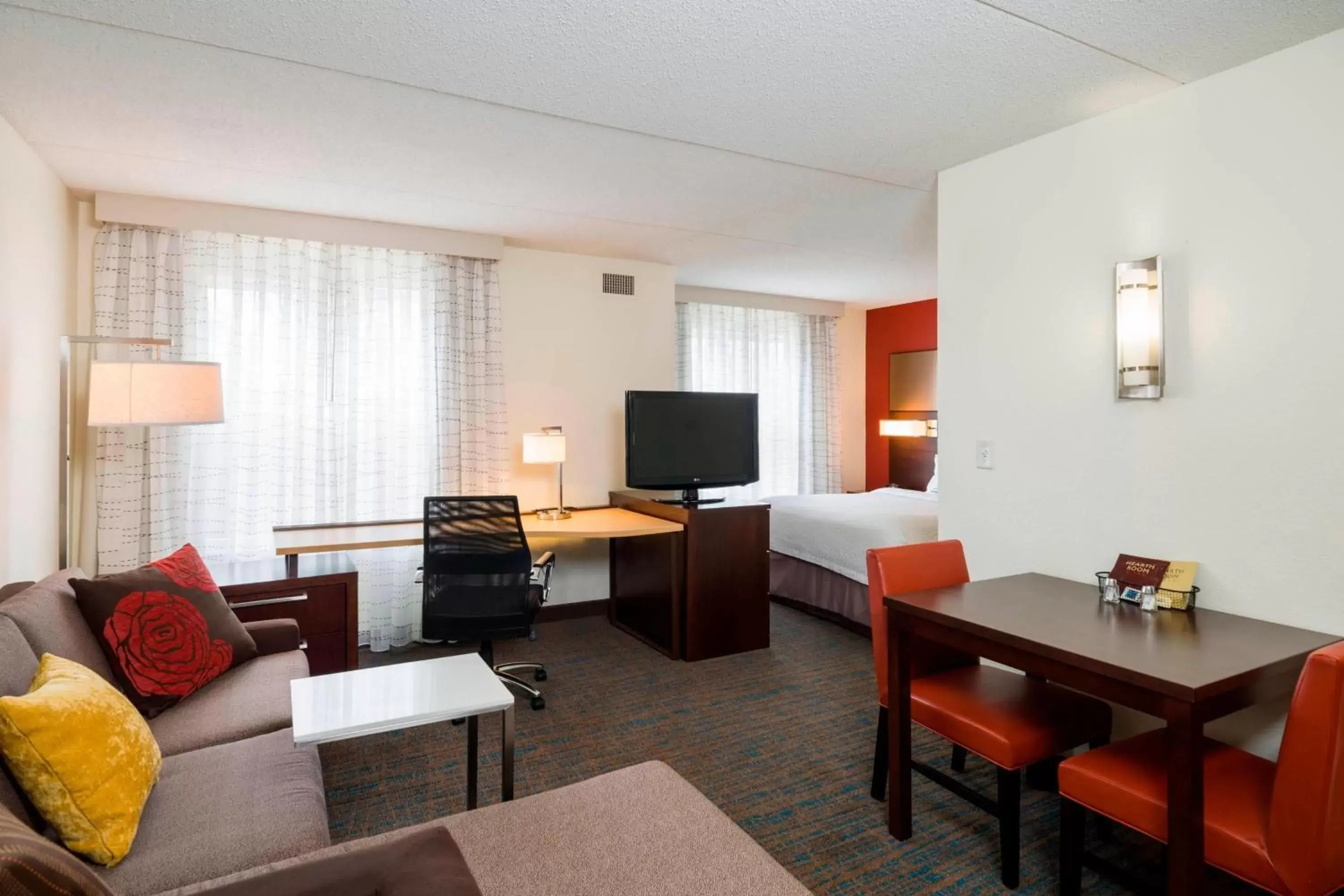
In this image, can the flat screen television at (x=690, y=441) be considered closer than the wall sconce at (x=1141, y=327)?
No

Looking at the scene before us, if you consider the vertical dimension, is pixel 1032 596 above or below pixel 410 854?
above

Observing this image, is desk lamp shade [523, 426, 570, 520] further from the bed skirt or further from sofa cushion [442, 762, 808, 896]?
sofa cushion [442, 762, 808, 896]

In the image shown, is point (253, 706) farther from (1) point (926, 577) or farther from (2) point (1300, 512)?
(2) point (1300, 512)

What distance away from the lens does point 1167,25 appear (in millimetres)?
2043

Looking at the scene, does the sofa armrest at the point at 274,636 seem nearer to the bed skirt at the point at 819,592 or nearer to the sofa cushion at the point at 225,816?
the sofa cushion at the point at 225,816

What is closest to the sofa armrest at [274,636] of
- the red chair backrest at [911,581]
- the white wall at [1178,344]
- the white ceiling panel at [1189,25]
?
the red chair backrest at [911,581]

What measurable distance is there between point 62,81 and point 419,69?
3.93ft

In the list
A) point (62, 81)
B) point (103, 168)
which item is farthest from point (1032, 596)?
point (103, 168)

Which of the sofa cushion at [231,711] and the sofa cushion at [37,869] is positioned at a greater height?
the sofa cushion at [37,869]

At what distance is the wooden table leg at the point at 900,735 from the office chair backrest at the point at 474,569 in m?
1.74

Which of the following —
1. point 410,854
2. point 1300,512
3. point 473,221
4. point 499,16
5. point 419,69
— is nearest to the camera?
point 410,854

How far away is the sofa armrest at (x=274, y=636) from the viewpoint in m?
2.74

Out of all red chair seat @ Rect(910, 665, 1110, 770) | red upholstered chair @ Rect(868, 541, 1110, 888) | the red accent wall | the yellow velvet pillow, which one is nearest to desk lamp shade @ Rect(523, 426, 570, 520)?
red upholstered chair @ Rect(868, 541, 1110, 888)

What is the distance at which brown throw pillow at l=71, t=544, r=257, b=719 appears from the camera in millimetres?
2174
